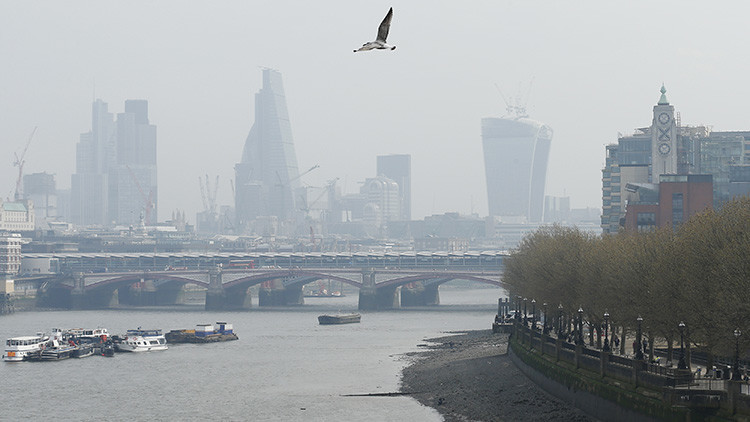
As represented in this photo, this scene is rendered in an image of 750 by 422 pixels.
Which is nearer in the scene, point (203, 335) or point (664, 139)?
point (203, 335)

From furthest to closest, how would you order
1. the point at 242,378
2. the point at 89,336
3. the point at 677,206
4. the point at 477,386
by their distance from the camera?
the point at 677,206, the point at 89,336, the point at 242,378, the point at 477,386

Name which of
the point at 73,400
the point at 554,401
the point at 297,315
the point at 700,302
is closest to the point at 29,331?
the point at 297,315

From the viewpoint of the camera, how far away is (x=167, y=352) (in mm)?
128250

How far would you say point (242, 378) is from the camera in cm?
10056

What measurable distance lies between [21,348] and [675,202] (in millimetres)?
64880

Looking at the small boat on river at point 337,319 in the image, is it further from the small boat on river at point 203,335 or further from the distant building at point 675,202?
the distant building at point 675,202

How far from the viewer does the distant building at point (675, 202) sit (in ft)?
447

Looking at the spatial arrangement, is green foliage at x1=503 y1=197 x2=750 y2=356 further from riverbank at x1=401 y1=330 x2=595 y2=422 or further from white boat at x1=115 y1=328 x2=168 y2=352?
white boat at x1=115 y1=328 x2=168 y2=352

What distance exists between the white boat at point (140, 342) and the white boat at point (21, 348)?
389 inches

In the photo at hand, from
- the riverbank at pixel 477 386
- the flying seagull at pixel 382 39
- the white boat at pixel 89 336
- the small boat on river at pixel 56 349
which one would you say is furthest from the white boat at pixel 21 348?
the flying seagull at pixel 382 39

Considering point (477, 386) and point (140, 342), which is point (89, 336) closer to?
point (140, 342)

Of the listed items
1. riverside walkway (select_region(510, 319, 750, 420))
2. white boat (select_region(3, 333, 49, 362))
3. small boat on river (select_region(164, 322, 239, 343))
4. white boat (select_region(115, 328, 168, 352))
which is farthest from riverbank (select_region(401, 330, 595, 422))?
white boat (select_region(3, 333, 49, 362))

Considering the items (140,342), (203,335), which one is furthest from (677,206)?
(140,342)

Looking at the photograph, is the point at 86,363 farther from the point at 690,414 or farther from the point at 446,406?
the point at 690,414
